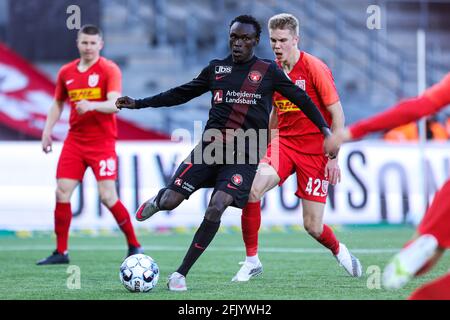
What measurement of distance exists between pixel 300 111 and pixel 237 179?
1.30m

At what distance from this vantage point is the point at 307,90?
8.80 m

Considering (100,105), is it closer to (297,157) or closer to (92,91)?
(92,91)

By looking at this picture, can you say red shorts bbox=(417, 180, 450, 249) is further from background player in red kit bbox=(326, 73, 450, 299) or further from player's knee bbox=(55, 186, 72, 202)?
player's knee bbox=(55, 186, 72, 202)

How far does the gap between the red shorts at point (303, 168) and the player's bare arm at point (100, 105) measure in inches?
72.6

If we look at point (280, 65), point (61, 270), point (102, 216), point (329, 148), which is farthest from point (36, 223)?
point (329, 148)

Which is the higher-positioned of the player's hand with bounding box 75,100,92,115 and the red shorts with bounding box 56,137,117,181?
the player's hand with bounding box 75,100,92,115

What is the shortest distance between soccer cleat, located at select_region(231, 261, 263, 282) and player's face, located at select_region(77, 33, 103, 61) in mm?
3010

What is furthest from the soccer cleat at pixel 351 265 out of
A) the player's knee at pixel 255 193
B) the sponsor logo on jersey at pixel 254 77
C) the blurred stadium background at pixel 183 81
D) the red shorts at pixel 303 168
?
the blurred stadium background at pixel 183 81

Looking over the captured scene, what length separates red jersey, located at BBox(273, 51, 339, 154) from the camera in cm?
866

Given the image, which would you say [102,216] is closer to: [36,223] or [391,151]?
[36,223]

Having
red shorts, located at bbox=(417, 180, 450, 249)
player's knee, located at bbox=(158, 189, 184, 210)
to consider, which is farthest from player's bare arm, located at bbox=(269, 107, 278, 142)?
red shorts, located at bbox=(417, 180, 450, 249)

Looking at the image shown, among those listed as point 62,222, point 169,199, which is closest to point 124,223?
point 62,222

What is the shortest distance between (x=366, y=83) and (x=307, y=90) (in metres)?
13.6

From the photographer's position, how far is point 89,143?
10.4 metres
